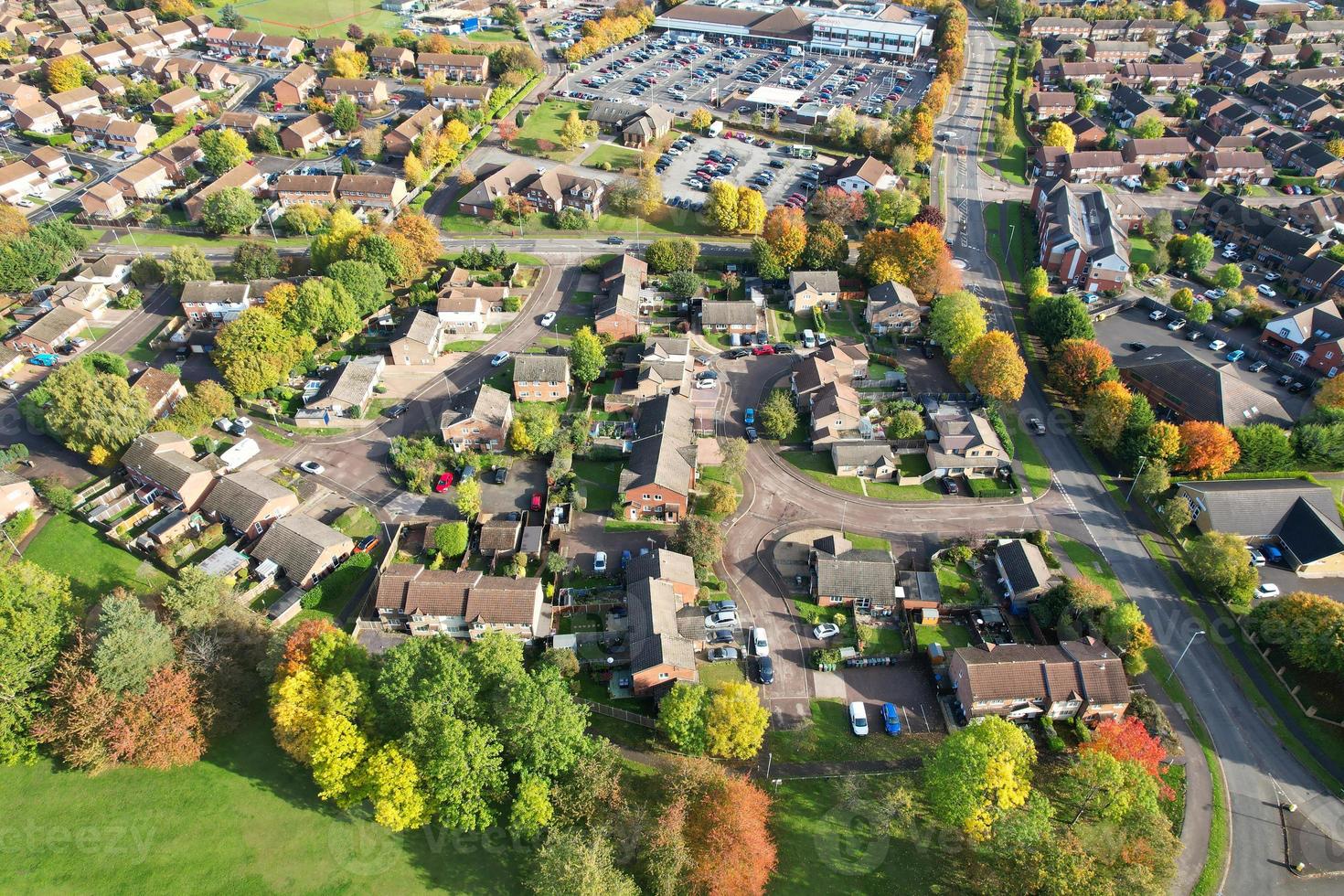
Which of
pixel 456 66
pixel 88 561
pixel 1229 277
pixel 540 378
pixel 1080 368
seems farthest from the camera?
pixel 456 66

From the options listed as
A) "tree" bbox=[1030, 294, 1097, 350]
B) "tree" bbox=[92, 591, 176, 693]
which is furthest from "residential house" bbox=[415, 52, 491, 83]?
"tree" bbox=[92, 591, 176, 693]

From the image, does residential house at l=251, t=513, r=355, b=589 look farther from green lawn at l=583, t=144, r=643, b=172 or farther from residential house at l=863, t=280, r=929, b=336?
green lawn at l=583, t=144, r=643, b=172

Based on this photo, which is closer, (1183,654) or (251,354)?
(1183,654)

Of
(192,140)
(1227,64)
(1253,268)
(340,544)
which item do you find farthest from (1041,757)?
(1227,64)

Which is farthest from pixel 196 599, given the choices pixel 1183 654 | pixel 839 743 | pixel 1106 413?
pixel 1106 413

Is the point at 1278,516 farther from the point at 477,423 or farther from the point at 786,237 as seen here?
the point at 477,423
